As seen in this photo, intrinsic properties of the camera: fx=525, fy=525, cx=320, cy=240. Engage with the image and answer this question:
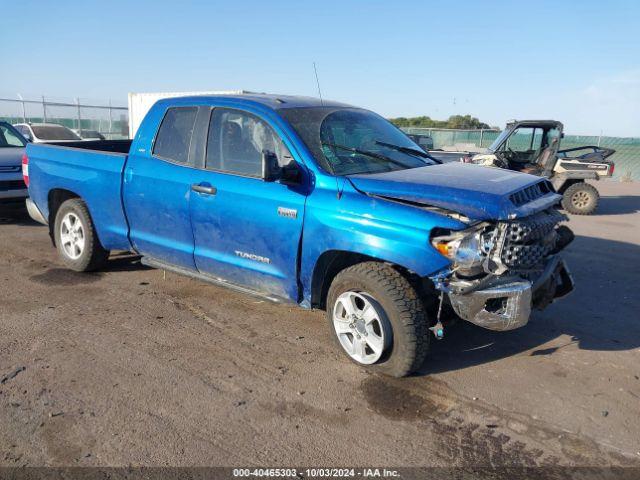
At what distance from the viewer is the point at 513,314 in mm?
3449

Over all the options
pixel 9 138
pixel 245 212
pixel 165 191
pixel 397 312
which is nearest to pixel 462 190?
pixel 397 312

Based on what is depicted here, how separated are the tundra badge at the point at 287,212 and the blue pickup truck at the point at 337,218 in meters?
0.01

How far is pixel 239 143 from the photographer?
176 inches

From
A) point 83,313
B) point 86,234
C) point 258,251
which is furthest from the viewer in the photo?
point 86,234

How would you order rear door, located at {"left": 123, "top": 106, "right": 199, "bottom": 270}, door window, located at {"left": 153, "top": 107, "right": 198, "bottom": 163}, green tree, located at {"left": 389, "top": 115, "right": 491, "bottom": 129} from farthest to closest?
1. green tree, located at {"left": 389, "top": 115, "right": 491, "bottom": 129}
2. door window, located at {"left": 153, "top": 107, "right": 198, "bottom": 163}
3. rear door, located at {"left": 123, "top": 106, "right": 199, "bottom": 270}

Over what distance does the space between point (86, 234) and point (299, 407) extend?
3586 mm

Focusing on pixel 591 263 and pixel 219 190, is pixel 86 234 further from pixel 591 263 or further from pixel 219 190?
pixel 591 263

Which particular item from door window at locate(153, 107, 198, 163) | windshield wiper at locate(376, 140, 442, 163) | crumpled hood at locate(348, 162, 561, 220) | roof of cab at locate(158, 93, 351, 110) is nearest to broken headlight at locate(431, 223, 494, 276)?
crumpled hood at locate(348, 162, 561, 220)

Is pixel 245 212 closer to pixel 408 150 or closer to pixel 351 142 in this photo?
pixel 351 142

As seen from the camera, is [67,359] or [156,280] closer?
[67,359]

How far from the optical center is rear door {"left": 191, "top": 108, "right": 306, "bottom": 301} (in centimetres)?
407

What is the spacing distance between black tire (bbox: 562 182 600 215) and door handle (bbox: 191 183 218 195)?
1003 cm

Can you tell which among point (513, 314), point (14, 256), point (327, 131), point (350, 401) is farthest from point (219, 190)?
point (14, 256)

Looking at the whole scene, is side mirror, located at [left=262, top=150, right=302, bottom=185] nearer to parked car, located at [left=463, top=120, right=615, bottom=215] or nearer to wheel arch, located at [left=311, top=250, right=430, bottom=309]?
wheel arch, located at [left=311, top=250, right=430, bottom=309]
